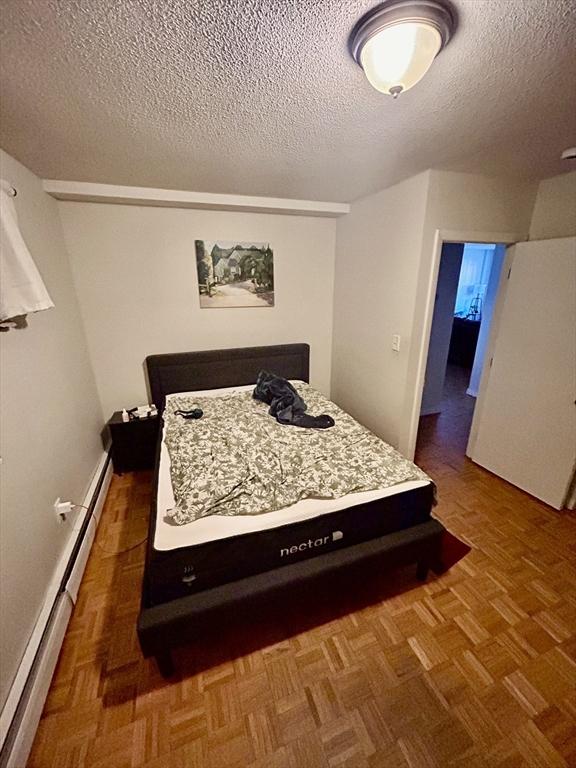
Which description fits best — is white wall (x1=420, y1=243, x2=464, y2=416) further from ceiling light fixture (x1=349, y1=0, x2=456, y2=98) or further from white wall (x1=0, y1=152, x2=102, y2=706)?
white wall (x1=0, y1=152, x2=102, y2=706)

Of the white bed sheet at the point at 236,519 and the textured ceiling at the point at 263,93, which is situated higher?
the textured ceiling at the point at 263,93

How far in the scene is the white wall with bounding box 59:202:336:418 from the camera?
2.66 m

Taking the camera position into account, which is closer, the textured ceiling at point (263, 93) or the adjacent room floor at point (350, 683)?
the textured ceiling at point (263, 93)

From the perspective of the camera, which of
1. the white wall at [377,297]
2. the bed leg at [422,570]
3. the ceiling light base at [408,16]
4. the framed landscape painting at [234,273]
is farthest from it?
the framed landscape painting at [234,273]

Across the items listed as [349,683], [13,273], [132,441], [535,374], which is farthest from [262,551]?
[535,374]

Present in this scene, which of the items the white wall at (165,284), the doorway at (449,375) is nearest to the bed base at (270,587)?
the doorway at (449,375)

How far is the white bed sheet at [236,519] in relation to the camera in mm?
1342

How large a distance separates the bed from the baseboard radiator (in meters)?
0.48

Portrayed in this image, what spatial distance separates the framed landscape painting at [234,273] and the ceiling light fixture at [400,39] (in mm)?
2109

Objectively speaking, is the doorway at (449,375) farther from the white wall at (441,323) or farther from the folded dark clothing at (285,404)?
the folded dark clothing at (285,404)

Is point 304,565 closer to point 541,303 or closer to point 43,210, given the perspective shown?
point 541,303

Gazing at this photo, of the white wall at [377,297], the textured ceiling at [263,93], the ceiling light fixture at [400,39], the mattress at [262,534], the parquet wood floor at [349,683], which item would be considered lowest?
the parquet wood floor at [349,683]

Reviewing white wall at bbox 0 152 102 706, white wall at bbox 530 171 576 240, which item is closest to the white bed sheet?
white wall at bbox 0 152 102 706

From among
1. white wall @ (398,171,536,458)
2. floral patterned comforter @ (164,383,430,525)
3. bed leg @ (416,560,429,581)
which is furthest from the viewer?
white wall @ (398,171,536,458)
